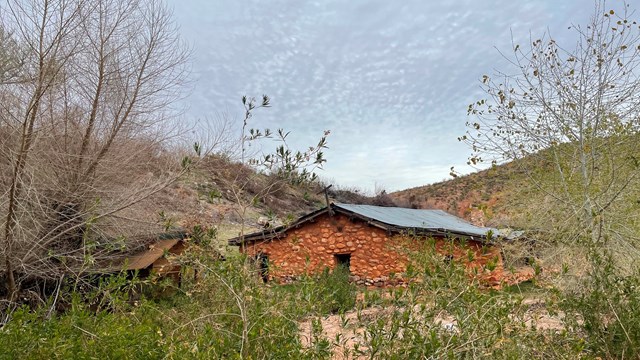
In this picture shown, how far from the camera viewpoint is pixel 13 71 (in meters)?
8.13

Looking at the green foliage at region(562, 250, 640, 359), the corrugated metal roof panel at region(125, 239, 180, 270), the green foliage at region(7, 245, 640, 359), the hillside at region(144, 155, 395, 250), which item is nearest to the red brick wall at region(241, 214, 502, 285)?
the hillside at region(144, 155, 395, 250)

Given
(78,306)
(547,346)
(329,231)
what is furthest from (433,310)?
(329,231)

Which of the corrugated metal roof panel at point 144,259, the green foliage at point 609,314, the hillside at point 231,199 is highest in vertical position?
the hillside at point 231,199

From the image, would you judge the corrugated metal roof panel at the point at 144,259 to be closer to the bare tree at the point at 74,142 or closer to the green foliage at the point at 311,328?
the bare tree at the point at 74,142

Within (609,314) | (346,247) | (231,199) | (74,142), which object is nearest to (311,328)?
(609,314)

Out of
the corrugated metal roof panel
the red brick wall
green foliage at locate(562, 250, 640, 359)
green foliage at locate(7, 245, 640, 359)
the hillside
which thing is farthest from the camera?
the red brick wall

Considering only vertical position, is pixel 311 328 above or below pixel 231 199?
below

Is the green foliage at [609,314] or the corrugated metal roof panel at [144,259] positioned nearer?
the green foliage at [609,314]

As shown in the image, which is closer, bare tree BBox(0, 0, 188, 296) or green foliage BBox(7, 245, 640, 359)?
green foliage BBox(7, 245, 640, 359)

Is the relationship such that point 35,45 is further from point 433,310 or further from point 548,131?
point 548,131

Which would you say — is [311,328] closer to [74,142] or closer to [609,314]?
[609,314]

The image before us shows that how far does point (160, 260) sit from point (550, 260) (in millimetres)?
7780

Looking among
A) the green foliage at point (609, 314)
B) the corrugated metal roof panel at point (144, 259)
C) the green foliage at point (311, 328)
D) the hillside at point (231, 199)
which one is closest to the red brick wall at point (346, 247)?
the hillside at point (231, 199)

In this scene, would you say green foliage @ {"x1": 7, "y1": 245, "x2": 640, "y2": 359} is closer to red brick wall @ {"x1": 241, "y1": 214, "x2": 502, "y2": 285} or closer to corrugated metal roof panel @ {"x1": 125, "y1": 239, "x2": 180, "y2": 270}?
corrugated metal roof panel @ {"x1": 125, "y1": 239, "x2": 180, "y2": 270}
